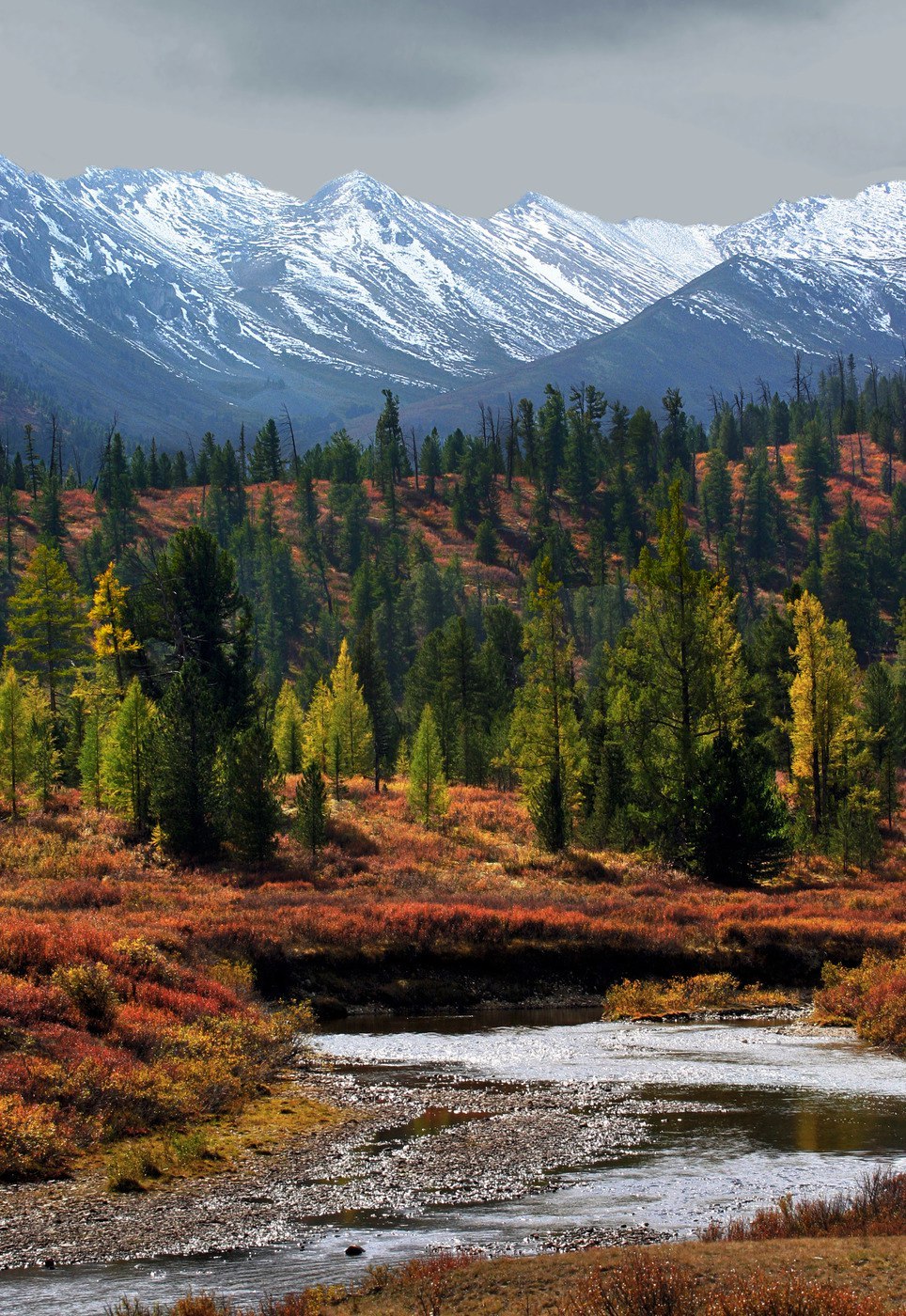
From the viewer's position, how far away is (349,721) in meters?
66.2

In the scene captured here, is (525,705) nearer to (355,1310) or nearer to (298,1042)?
(298,1042)

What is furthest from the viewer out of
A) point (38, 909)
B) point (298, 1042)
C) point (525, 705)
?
point (525, 705)

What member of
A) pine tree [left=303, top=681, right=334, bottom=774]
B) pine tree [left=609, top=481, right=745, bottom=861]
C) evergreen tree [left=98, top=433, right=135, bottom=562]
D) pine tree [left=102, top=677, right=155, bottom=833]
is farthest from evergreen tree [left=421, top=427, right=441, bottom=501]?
pine tree [left=102, top=677, right=155, bottom=833]

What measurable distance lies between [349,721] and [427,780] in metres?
12.1

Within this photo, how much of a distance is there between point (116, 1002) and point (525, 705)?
3495 cm

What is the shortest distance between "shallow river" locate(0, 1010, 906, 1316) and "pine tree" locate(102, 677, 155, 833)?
22.0 meters

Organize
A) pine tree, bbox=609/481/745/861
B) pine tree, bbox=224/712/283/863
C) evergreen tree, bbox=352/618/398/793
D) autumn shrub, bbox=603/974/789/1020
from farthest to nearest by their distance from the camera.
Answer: evergreen tree, bbox=352/618/398/793 < pine tree, bbox=609/481/745/861 < pine tree, bbox=224/712/283/863 < autumn shrub, bbox=603/974/789/1020

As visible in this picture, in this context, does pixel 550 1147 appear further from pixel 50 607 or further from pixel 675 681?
pixel 50 607

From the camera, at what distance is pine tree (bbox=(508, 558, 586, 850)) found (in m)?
49.3

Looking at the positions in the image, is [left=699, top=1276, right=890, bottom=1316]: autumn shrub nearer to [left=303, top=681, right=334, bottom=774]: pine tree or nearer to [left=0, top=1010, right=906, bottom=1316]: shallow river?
[left=0, top=1010, right=906, bottom=1316]: shallow river

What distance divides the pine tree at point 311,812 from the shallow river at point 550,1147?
18.7 metres

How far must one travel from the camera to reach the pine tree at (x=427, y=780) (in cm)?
5506

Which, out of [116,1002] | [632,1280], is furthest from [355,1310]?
[116,1002]

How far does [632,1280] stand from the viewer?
10352 millimetres
